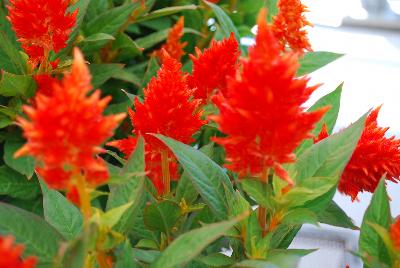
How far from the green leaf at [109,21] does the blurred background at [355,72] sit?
102 cm

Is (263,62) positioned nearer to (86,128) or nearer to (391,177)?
(86,128)

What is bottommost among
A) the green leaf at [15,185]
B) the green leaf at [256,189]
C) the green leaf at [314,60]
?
the green leaf at [15,185]

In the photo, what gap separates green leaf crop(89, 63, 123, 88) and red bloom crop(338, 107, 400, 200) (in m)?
0.66

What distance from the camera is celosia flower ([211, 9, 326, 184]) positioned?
56cm

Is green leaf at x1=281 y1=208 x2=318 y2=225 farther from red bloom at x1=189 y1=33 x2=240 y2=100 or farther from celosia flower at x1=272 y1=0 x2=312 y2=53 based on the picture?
celosia flower at x1=272 y1=0 x2=312 y2=53

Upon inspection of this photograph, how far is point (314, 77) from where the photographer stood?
3.32 m

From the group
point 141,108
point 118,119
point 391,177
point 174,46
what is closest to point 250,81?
point 118,119

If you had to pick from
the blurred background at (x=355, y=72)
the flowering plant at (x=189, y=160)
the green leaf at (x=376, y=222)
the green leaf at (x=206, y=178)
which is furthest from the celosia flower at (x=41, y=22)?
the blurred background at (x=355, y=72)

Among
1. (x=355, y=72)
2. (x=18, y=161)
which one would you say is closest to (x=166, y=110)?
(x=18, y=161)

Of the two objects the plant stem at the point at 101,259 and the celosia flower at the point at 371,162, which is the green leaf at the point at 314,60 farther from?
the plant stem at the point at 101,259

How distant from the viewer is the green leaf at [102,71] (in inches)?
51.9

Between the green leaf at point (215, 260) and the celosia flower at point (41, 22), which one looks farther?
the celosia flower at point (41, 22)

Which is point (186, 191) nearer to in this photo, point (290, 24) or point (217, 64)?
point (217, 64)

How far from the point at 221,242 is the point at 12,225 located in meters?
0.39
